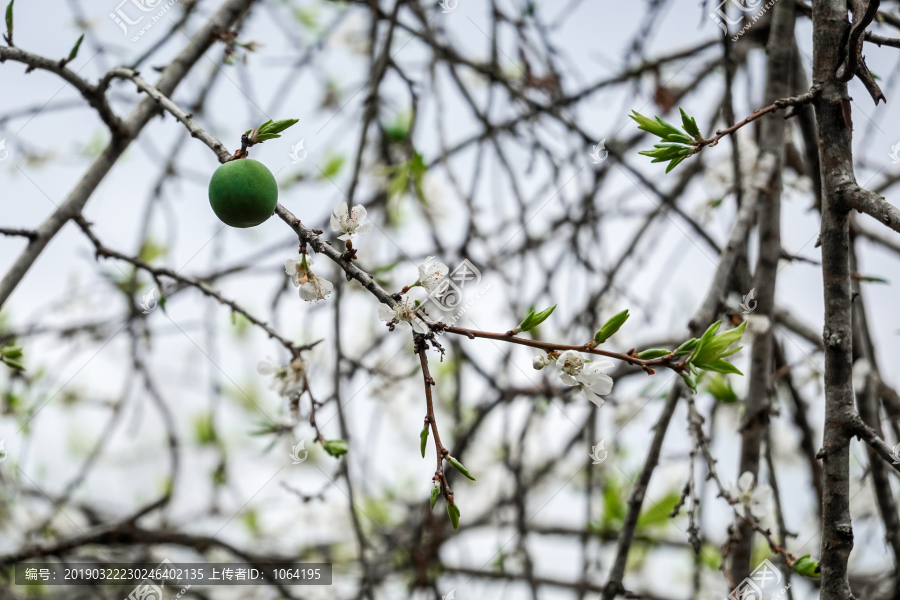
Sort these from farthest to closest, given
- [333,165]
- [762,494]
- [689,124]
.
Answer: [333,165] → [762,494] → [689,124]

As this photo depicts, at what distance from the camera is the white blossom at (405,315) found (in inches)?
33.7

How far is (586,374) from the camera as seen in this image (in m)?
0.93

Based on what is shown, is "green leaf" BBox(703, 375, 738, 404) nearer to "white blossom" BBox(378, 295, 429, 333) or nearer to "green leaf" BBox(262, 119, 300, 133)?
"white blossom" BBox(378, 295, 429, 333)

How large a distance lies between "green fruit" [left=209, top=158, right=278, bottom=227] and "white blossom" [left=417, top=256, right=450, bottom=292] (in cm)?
26

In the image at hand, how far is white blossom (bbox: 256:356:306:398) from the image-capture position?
1.31 metres

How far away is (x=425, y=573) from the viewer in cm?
193

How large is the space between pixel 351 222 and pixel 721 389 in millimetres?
993

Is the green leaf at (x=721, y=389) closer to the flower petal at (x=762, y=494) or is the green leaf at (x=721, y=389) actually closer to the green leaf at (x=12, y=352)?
the flower petal at (x=762, y=494)

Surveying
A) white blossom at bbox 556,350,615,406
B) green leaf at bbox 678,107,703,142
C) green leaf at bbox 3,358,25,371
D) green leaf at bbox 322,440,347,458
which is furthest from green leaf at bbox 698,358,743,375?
green leaf at bbox 3,358,25,371

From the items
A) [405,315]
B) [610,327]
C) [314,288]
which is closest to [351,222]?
[314,288]

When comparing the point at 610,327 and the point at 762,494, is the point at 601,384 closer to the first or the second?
the point at 610,327

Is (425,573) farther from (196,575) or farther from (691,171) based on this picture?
(691,171)

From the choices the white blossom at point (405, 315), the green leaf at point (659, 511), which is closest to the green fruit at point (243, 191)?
the white blossom at point (405, 315)

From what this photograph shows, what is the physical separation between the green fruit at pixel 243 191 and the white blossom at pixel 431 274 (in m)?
0.26
